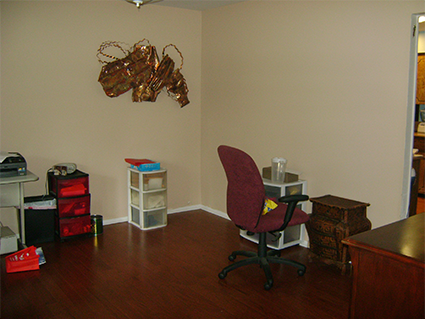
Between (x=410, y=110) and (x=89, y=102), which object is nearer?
(x=410, y=110)

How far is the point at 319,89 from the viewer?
363 cm

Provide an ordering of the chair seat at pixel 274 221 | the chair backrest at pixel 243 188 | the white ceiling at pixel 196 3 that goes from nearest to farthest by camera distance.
Answer: 1. the chair backrest at pixel 243 188
2. the chair seat at pixel 274 221
3. the white ceiling at pixel 196 3

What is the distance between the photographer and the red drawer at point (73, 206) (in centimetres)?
385

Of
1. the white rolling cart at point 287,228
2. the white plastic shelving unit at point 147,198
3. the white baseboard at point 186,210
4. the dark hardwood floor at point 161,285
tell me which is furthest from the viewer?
the white baseboard at point 186,210

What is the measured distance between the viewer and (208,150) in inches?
199

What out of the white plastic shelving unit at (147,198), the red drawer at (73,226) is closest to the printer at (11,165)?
the red drawer at (73,226)

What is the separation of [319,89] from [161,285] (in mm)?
2247

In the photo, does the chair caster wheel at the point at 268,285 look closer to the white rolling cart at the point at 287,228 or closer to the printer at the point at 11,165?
the white rolling cart at the point at 287,228

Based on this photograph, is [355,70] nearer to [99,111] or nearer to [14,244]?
[99,111]

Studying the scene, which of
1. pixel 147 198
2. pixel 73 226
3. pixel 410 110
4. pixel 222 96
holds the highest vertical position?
pixel 222 96

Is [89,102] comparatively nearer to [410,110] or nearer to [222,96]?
[222,96]

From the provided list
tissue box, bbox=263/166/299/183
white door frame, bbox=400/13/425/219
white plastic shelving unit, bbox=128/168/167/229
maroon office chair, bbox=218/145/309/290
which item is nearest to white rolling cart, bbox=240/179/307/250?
tissue box, bbox=263/166/299/183

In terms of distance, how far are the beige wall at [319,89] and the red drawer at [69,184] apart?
67.1 inches

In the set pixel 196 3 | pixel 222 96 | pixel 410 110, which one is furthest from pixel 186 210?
pixel 410 110
